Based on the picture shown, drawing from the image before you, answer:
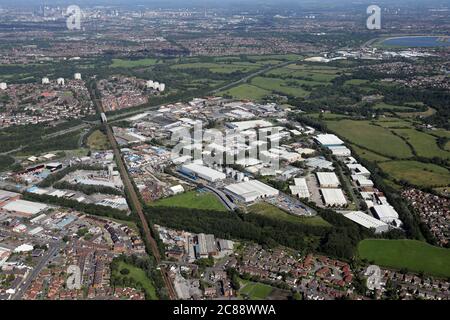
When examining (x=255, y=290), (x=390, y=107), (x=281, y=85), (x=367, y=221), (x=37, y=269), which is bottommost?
(x=255, y=290)

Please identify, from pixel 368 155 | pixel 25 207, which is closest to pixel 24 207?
pixel 25 207

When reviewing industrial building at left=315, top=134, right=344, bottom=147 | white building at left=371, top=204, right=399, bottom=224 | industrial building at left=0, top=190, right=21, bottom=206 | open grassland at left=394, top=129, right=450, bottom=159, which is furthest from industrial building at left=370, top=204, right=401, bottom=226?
industrial building at left=0, top=190, right=21, bottom=206

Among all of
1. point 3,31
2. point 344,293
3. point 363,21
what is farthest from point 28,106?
point 363,21

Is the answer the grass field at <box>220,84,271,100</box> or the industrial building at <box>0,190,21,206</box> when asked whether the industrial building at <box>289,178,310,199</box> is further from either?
the grass field at <box>220,84,271,100</box>

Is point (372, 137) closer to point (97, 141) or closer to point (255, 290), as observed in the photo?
point (97, 141)

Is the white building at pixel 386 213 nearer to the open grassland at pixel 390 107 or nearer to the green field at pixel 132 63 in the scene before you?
the open grassland at pixel 390 107
